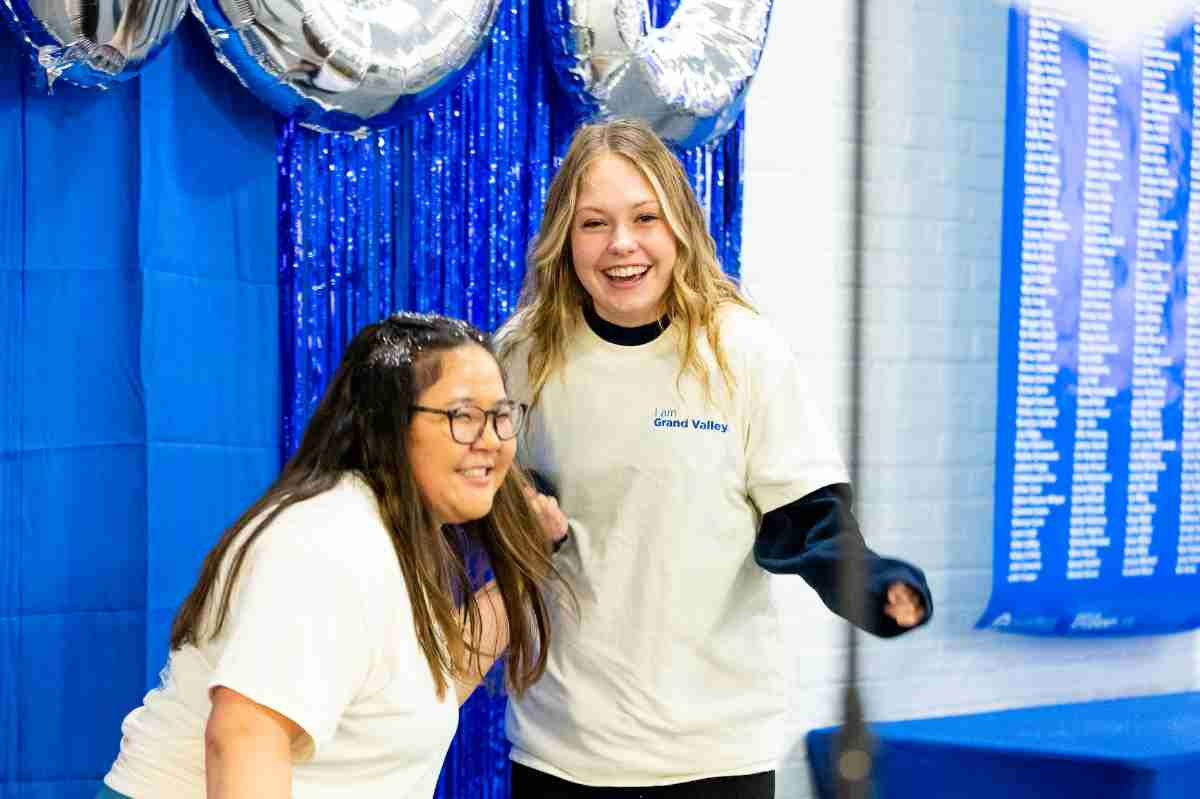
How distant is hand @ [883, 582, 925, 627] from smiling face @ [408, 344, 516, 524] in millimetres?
895

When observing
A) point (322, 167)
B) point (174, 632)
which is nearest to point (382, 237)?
point (322, 167)

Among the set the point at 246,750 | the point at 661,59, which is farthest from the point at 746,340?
the point at 661,59

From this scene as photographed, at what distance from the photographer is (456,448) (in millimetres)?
1320

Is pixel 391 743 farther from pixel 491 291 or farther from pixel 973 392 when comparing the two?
pixel 491 291

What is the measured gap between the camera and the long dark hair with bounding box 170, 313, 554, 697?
4.12ft

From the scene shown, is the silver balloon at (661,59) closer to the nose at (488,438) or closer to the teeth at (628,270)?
the teeth at (628,270)

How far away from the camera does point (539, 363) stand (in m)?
Answer: 1.54

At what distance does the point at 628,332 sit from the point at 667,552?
0.25m

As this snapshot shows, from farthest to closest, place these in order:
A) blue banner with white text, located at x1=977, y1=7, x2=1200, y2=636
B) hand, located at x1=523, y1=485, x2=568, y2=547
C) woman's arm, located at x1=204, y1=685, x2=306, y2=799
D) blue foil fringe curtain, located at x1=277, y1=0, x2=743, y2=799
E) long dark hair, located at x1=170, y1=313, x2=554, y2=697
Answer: blue foil fringe curtain, located at x1=277, y1=0, x2=743, y2=799
hand, located at x1=523, y1=485, x2=568, y2=547
long dark hair, located at x1=170, y1=313, x2=554, y2=697
woman's arm, located at x1=204, y1=685, x2=306, y2=799
blue banner with white text, located at x1=977, y1=7, x2=1200, y2=636

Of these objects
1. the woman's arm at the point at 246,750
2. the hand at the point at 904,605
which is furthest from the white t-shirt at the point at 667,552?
the hand at the point at 904,605

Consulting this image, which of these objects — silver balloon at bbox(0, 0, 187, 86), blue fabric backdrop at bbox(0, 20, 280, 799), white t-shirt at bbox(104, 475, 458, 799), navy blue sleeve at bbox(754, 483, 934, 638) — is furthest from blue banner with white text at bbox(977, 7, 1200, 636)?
blue fabric backdrop at bbox(0, 20, 280, 799)

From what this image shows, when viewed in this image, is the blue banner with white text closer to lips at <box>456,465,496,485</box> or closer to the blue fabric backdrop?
lips at <box>456,465,496,485</box>

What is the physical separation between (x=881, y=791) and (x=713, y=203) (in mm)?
2291

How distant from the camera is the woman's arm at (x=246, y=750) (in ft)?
3.51
